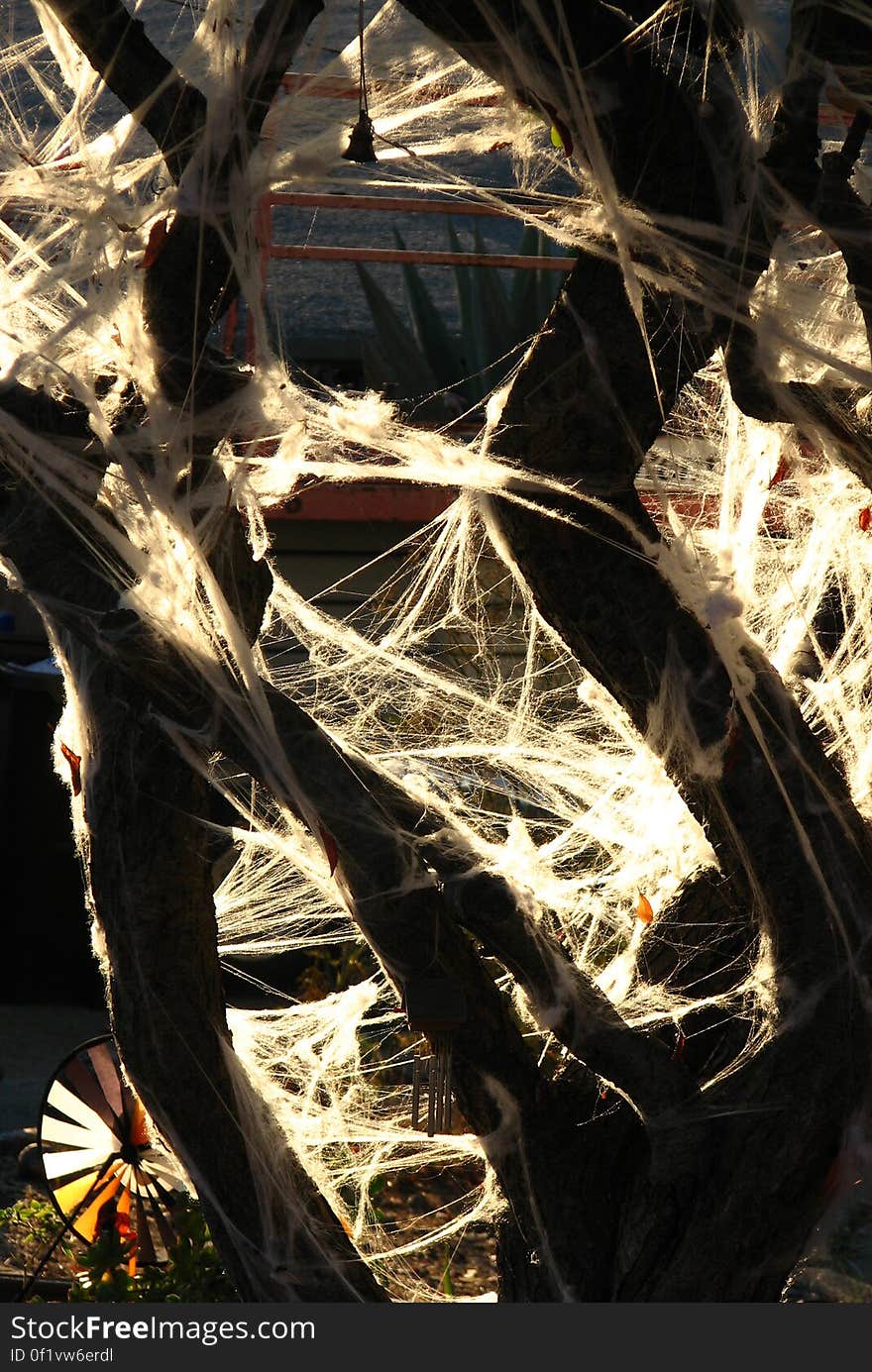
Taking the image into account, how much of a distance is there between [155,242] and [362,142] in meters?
0.38

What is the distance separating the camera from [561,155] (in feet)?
7.82

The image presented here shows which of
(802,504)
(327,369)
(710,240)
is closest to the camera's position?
(710,240)

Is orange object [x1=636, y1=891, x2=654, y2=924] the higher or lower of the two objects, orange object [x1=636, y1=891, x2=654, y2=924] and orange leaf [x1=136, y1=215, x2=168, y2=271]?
the lower

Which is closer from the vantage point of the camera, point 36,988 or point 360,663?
point 360,663

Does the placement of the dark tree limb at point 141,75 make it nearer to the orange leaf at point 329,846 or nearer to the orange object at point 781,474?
the orange leaf at point 329,846

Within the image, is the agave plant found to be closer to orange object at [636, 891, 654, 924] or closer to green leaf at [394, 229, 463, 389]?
green leaf at [394, 229, 463, 389]

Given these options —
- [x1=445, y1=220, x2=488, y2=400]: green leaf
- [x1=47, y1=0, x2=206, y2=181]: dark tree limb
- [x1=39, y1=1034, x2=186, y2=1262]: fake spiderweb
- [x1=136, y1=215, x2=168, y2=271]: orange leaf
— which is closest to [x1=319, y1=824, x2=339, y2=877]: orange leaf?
[x1=136, y1=215, x2=168, y2=271]: orange leaf

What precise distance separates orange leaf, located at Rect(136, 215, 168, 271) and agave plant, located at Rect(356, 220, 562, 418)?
151 inches

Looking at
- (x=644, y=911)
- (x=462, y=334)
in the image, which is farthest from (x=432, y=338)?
(x=644, y=911)

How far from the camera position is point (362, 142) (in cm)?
207

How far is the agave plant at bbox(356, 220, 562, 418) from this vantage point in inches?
248

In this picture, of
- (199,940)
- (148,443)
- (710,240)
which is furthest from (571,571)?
(199,940)

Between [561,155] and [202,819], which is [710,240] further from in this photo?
[202,819]

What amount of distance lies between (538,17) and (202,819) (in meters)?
1.37
